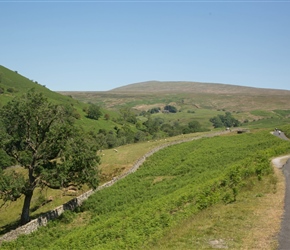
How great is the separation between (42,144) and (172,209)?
1901 centimetres

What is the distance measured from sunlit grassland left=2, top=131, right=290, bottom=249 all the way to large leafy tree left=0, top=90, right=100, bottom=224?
455 centimetres

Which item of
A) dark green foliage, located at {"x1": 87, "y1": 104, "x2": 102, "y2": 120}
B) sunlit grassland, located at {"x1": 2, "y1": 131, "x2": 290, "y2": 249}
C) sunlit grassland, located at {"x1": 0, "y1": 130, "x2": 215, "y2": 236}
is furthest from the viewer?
dark green foliage, located at {"x1": 87, "y1": 104, "x2": 102, "y2": 120}

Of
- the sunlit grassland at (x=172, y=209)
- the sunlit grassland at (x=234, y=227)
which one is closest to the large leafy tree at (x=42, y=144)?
the sunlit grassland at (x=172, y=209)

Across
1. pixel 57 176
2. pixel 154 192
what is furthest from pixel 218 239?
pixel 57 176

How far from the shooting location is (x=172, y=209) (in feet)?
84.4

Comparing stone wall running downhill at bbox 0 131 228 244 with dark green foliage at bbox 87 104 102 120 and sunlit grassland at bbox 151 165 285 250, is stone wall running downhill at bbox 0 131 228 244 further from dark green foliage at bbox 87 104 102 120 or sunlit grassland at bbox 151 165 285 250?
dark green foliage at bbox 87 104 102 120

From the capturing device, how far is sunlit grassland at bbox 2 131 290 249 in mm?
20058

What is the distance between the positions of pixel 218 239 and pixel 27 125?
2606 centimetres

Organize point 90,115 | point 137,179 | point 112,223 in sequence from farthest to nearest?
point 90,115 < point 137,179 < point 112,223

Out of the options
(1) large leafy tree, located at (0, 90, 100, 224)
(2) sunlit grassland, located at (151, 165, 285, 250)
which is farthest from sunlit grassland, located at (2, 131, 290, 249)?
(1) large leafy tree, located at (0, 90, 100, 224)

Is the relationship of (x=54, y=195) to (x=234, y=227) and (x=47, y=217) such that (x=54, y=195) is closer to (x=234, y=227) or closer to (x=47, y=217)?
(x=47, y=217)

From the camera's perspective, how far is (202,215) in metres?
22.8

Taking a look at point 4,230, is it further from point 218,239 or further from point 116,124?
point 116,124

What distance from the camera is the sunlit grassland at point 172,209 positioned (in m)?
20.1
